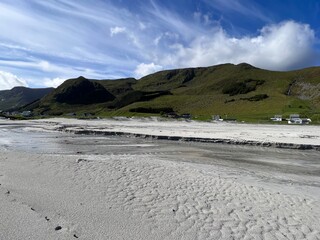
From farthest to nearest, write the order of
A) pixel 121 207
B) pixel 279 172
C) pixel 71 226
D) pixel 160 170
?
pixel 279 172 < pixel 160 170 < pixel 121 207 < pixel 71 226

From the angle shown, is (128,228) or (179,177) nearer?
(128,228)

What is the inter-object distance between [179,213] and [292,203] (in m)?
4.41

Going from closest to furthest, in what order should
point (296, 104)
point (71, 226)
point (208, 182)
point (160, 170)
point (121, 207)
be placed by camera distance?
point (71, 226), point (121, 207), point (208, 182), point (160, 170), point (296, 104)

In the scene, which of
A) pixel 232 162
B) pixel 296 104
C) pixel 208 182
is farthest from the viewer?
pixel 296 104

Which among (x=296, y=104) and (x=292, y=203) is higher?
(x=296, y=104)

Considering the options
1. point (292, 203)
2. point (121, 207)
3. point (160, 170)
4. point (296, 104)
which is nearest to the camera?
point (121, 207)

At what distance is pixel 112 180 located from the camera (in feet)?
42.0

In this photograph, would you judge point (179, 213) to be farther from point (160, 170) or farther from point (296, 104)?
point (296, 104)

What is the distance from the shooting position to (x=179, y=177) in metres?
14.2

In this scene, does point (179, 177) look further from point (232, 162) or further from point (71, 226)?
point (232, 162)

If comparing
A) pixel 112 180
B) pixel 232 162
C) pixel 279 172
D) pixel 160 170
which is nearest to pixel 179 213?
pixel 112 180

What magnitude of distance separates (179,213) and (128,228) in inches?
74.7

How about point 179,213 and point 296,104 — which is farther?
point 296,104

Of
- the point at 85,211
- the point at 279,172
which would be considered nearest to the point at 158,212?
the point at 85,211
